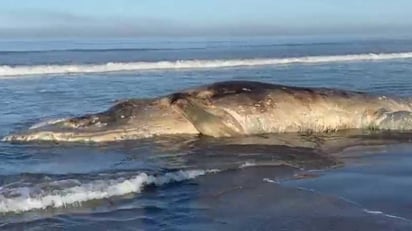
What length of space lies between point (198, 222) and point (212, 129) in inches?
177

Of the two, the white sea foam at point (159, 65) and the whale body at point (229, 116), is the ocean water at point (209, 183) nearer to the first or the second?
the whale body at point (229, 116)

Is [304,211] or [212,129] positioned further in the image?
[212,129]

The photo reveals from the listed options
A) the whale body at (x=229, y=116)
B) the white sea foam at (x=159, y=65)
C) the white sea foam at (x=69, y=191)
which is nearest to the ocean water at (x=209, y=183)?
the white sea foam at (x=69, y=191)

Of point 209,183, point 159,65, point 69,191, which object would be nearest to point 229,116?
point 209,183

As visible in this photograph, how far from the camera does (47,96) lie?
1628cm

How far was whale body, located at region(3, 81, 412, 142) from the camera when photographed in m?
10.3

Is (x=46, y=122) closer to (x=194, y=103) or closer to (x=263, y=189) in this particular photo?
(x=194, y=103)

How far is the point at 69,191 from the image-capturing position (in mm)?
6699

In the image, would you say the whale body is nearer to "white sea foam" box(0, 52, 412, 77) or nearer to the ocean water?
the ocean water

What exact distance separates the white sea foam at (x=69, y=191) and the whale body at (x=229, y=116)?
9.25 ft

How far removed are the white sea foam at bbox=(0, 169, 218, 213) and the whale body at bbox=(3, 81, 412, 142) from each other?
2.82 m

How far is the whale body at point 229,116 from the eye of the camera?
10266mm

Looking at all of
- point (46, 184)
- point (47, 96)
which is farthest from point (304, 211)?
point (47, 96)

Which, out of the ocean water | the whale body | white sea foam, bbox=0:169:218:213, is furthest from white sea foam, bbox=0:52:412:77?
white sea foam, bbox=0:169:218:213
